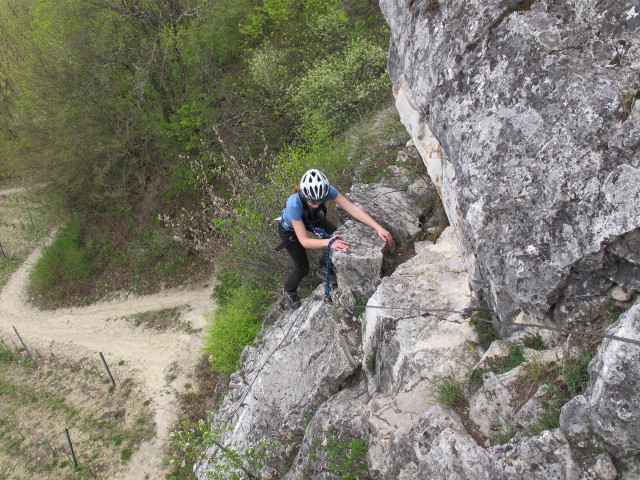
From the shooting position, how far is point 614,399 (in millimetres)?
2963

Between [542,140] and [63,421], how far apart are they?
14.9m

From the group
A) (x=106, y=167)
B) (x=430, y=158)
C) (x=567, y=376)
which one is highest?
(x=106, y=167)

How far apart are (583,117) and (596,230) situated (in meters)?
0.92

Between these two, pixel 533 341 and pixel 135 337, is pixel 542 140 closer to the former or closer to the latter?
pixel 533 341

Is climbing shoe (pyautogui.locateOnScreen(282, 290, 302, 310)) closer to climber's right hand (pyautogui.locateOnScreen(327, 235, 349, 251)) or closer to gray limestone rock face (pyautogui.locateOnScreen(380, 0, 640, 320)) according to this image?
climber's right hand (pyautogui.locateOnScreen(327, 235, 349, 251))

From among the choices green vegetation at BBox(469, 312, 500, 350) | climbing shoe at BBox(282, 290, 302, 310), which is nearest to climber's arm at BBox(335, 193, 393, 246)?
green vegetation at BBox(469, 312, 500, 350)

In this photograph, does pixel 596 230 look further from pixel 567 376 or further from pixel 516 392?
pixel 516 392

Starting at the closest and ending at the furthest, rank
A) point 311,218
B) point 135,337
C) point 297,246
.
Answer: point 311,218 < point 297,246 < point 135,337

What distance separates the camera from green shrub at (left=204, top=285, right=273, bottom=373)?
10.9 metres

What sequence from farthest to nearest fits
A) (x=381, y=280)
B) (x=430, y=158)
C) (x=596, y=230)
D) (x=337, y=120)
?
(x=337, y=120), (x=381, y=280), (x=430, y=158), (x=596, y=230)

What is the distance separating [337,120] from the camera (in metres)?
13.5

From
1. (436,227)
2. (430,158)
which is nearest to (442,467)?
(430,158)

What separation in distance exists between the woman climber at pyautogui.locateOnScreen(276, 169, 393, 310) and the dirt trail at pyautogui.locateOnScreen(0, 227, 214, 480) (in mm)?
8208

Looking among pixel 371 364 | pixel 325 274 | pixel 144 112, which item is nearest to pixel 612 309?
pixel 371 364
